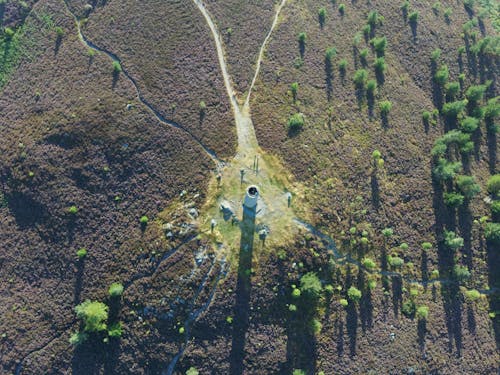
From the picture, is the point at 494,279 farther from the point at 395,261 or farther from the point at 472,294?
the point at 395,261

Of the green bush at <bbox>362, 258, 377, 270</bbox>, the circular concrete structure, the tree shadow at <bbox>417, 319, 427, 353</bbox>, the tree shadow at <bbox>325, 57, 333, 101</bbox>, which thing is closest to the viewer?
the circular concrete structure

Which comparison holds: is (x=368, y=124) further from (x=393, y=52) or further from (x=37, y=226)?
(x=37, y=226)

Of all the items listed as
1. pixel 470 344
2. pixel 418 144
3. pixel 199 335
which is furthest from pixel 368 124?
pixel 199 335

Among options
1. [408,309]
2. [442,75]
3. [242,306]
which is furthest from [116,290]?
[442,75]

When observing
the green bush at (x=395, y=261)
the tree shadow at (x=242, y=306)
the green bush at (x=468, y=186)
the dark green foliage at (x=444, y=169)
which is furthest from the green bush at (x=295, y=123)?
the green bush at (x=468, y=186)

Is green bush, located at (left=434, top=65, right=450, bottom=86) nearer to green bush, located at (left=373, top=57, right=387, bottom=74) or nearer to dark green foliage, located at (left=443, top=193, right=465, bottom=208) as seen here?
green bush, located at (left=373, top=57, right=387, bottom=74)

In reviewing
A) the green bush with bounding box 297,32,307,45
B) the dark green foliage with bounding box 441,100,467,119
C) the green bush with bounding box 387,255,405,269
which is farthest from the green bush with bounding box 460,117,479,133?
the green bush with bounding box 297,32,307,45

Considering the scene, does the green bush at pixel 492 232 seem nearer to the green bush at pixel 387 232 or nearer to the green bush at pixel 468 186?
the green bush at pixel 468 186

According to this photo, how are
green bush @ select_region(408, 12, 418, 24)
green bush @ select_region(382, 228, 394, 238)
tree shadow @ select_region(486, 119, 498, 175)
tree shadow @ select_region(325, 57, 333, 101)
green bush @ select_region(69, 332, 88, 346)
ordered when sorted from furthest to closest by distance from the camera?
green bush @ select_region(408, 12, 418, 24) < tree shadow @ select_region(486, 119, 498, 175) < tree shadow @ select_region(325, 57, 333, 101) < green bush @ select_region(382, 228, 394, 238) < green bush @ select_region(69, 332, 88, 346)
